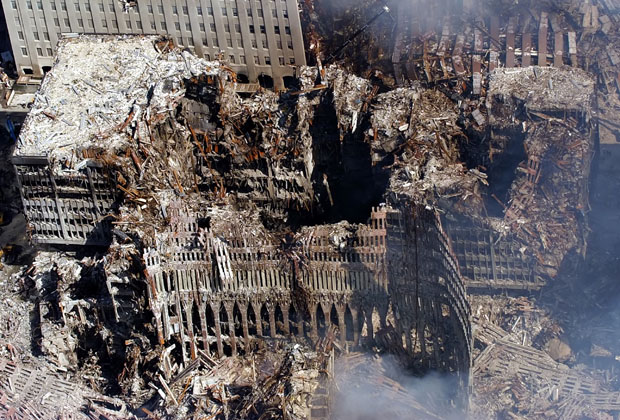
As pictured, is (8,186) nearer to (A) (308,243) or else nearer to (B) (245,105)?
(B) (245,105)

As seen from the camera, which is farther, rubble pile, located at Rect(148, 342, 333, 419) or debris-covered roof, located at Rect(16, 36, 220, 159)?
debris-covered roof, located at Rect(16, 36, 220, 159)

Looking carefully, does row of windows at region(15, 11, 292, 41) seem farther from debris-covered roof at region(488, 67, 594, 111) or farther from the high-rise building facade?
debris-covered roof at region(488, 67, 594, 111)

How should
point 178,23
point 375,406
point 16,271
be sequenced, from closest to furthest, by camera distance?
point 375,406 < point 16,271 < point 178,23

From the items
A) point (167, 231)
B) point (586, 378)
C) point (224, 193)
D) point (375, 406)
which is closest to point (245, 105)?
point (224, 193)

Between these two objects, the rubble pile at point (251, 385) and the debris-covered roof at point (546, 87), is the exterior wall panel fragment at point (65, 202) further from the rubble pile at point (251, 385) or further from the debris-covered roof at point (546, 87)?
the debris-covered roof at point (546, 87)

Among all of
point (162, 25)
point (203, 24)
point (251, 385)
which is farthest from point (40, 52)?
point (251, 385)

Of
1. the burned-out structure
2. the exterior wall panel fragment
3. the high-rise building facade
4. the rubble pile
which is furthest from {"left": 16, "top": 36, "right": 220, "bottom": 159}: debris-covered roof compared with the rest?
the rubble pile
